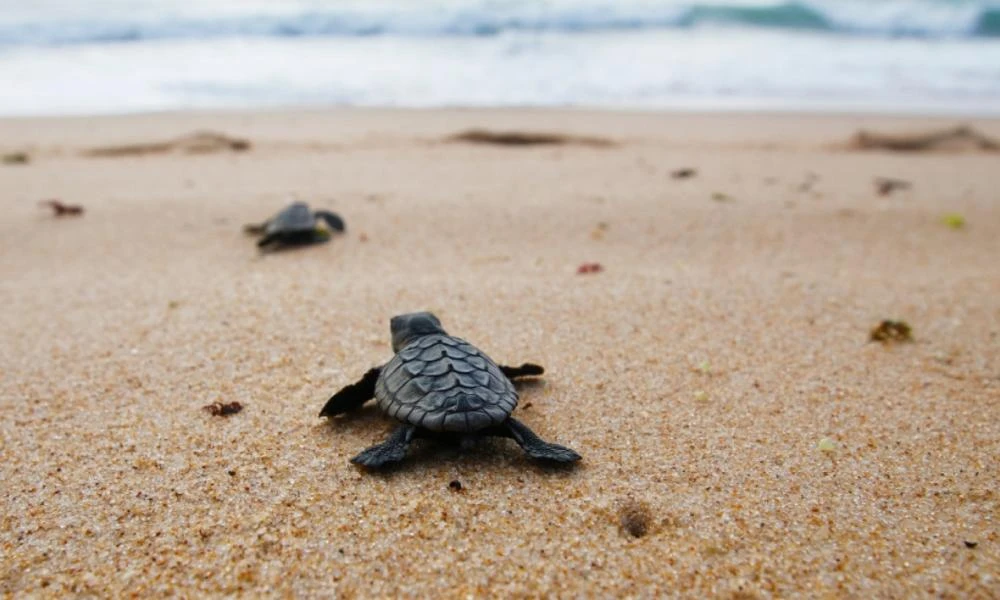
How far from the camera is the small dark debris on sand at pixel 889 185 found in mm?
5508

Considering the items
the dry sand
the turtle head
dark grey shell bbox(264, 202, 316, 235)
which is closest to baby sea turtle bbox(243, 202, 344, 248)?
dark grey shell bbox(264, 202, 316, 235)

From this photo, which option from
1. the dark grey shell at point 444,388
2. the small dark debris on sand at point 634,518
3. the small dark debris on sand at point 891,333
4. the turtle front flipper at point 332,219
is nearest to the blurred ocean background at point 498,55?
the turtle front flipper at point 332,219

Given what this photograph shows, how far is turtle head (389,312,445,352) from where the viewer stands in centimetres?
254

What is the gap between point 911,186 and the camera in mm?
5691

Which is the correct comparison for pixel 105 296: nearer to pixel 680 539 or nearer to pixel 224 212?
pixel 224 212

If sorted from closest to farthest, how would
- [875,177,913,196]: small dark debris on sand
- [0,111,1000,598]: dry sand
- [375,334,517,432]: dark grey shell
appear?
[0,111,1000,598]: dry sand, [375,334,517,432]: dark grey shell, [875,177,913,196]: small dark debris on sand

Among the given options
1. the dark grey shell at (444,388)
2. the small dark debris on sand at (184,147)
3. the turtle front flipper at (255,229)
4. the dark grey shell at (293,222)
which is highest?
the dark grey shell at (444,388)

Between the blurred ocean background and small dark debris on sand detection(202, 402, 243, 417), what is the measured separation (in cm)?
821

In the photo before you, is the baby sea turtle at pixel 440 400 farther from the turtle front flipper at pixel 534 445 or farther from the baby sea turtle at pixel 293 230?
the baby sea turtle at pixel 293 230

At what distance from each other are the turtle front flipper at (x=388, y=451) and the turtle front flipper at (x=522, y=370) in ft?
1.77

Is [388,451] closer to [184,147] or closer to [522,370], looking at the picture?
[522,370]

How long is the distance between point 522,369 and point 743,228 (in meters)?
2.57

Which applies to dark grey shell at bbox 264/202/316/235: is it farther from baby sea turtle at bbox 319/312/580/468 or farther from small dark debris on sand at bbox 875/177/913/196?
small dark debris on sand at bbox 875/177/913/196

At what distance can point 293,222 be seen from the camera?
168 inches
